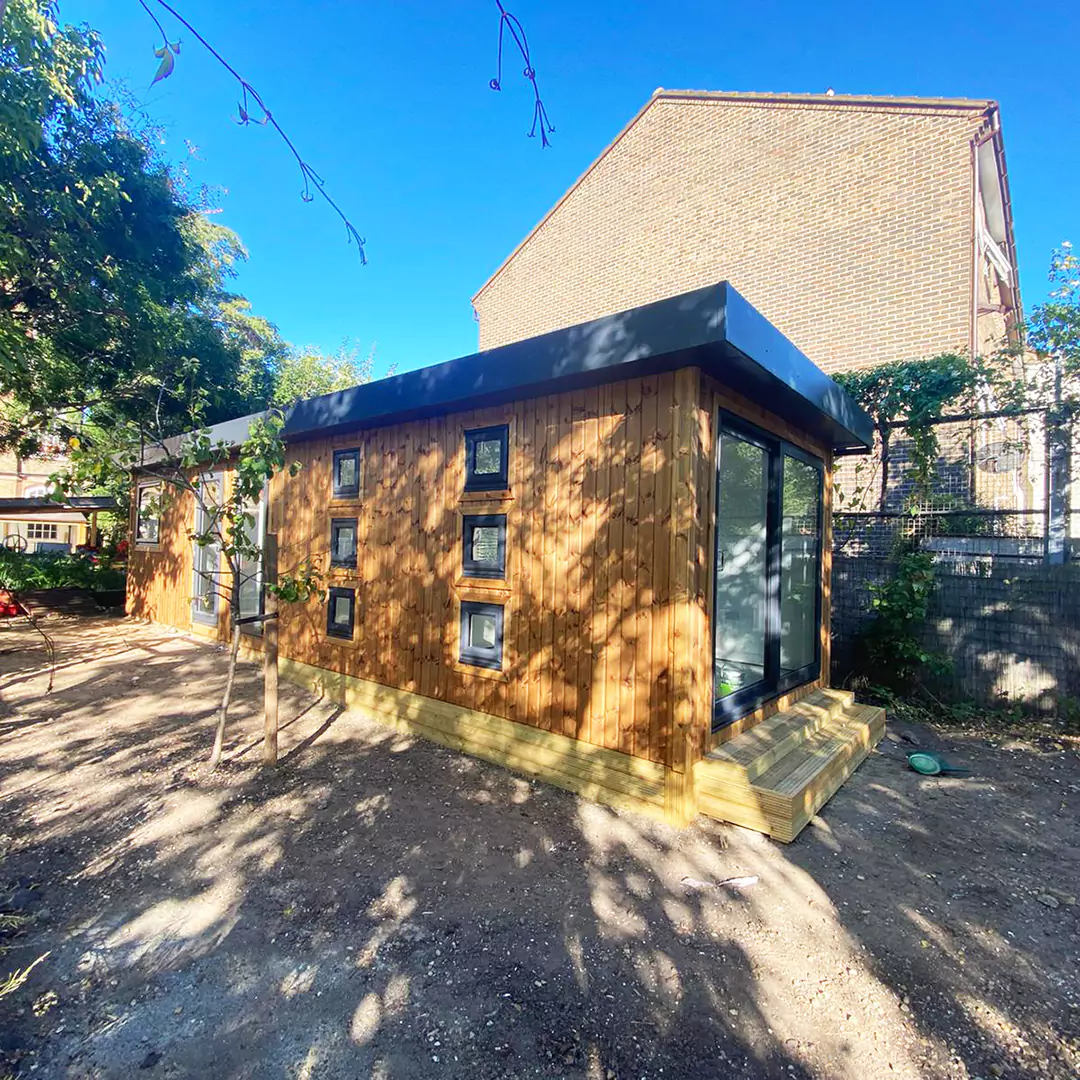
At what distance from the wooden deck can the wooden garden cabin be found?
0.04ft

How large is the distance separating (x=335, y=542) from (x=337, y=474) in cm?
63

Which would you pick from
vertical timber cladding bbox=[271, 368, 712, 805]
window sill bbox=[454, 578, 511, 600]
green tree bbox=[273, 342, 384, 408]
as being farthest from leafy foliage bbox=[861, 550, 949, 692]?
green tree bbox=[273, 342, 384, 408]

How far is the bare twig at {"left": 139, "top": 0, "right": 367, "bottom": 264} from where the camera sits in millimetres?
1358

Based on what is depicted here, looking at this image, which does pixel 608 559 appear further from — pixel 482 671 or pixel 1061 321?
pixel 1061 321

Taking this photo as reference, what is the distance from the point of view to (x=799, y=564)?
4.51 meters

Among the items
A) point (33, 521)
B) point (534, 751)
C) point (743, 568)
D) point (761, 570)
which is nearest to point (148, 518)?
point (534, 751)

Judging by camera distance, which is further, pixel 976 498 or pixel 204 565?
pixel 204 565

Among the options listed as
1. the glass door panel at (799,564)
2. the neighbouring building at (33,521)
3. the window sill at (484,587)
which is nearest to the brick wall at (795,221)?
the glass door panel at (799,564)

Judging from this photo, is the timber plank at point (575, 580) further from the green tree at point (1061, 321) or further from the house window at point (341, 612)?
the green tree at point (1061, 321)

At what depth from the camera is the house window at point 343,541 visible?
191 inches

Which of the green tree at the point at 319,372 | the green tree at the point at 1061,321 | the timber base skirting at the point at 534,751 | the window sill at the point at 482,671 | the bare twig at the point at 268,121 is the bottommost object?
the timber base skirting at the point at 534,751

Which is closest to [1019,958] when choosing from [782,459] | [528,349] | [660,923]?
[660,923]

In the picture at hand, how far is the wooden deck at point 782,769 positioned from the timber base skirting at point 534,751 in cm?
20

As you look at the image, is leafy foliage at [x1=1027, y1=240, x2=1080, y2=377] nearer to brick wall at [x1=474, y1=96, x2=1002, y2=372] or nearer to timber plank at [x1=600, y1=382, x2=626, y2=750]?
brick wall at [x1=474, y1=96, x2=1002, y2=372]
